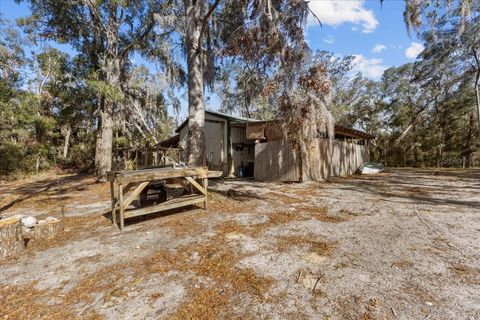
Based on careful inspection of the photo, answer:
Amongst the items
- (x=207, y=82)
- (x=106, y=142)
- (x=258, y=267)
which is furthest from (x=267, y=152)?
(x=258, y=267)

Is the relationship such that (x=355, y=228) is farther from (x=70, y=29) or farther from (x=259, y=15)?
(x=70, y=29)

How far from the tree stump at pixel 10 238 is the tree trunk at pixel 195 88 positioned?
Answer: 15.0 feet

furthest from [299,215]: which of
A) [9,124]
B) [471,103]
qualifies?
[471,103]

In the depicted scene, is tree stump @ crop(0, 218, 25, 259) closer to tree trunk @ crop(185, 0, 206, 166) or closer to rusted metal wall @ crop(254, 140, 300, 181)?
tree trunk @ crop(185, 0, 206, 166)

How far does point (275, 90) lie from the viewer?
877cm

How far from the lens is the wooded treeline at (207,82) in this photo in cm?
794

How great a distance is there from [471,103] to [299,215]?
27.2m

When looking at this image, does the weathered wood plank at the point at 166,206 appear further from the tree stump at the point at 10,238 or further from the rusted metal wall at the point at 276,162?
the rusted metal wall at the point at 276,162

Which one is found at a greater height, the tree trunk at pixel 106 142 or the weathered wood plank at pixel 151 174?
the tree trunk at pixel 106 142

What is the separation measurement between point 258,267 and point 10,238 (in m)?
3.81

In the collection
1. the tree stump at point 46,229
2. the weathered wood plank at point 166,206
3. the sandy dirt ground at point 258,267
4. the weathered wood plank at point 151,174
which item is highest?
the weathered wood plank at point 151,174

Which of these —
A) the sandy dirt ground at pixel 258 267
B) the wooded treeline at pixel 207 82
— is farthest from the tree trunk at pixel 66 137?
the sandy dirt ground at pixel 258 267

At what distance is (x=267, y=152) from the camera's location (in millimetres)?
11625

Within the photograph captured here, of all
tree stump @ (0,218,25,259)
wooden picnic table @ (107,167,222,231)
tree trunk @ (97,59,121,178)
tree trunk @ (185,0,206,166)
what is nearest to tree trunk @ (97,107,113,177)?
→ tree trunk @ (97,59,121,178)
